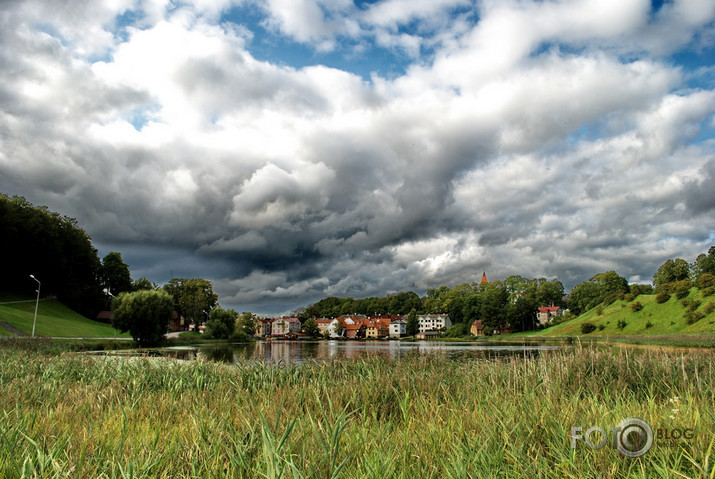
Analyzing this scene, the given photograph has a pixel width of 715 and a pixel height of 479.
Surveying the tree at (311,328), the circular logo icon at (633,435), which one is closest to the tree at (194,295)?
the tree at (311,328)

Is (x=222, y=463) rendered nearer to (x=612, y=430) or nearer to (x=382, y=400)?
(x=612, y=430)

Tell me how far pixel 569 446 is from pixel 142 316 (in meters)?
49.8

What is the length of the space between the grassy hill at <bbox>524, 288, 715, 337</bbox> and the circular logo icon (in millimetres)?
58135

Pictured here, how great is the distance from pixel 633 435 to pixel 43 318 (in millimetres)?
62073

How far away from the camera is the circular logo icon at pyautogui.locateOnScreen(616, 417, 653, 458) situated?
3880 mm

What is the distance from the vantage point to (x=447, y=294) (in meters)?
164

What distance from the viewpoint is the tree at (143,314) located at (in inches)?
1800

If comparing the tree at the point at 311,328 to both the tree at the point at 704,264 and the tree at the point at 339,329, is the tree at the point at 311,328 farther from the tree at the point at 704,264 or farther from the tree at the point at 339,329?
the tree at the point at 704,264

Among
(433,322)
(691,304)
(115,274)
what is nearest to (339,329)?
(433,322)

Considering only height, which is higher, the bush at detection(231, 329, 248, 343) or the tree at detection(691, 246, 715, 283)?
the tree at detection(691, 246, 715, 283)

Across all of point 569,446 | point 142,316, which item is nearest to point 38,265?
point 142,316

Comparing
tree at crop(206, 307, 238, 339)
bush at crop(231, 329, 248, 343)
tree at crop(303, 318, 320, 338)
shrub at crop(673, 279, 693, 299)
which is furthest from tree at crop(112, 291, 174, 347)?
tree at crop(303, 318, 320, 338)

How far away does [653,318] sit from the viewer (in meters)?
61.5

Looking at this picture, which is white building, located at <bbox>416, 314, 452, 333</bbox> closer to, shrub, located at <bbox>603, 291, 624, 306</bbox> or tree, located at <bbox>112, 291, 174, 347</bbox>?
shrub, located at <bbox>603, 291, 624, 306</bbox>
